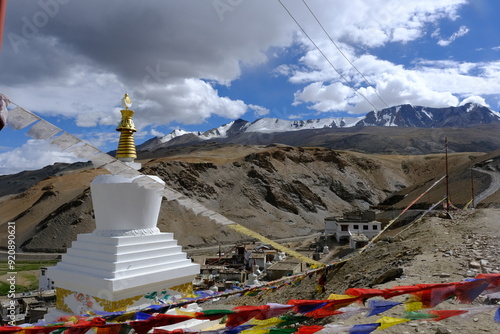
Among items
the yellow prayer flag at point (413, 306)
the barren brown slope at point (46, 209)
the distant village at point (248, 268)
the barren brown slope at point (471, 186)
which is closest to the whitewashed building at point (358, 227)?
the distant village at point (248, 268)

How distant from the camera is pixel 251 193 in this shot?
51031 millimetres

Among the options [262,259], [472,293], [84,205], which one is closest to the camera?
[472,293]

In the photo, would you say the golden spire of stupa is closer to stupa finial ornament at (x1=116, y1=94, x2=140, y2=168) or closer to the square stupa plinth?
stupa finial ornament at (x1=116, y1=94, x2=140, y2=168)

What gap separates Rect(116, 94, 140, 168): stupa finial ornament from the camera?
7.21m

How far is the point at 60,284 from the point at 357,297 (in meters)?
5.71

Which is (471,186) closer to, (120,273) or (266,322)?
(120,273)

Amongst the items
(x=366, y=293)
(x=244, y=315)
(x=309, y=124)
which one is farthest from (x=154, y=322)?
(x=309, y=124)

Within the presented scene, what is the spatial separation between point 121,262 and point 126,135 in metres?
2.57

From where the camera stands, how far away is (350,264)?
30.2 ft

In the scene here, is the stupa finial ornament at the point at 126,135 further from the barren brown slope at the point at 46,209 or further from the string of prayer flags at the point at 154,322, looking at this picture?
the barren brown slope at the point at 46,209

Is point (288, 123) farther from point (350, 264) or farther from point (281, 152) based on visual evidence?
point (350, 264)

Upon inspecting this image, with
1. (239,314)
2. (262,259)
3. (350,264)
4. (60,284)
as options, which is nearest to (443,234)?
(350,264)

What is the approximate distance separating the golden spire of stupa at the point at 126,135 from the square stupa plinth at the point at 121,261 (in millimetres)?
658

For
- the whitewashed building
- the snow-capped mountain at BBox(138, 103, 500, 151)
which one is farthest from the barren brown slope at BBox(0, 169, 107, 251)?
the snow-capped mountain at BBox(138, 103, 500, 151)
